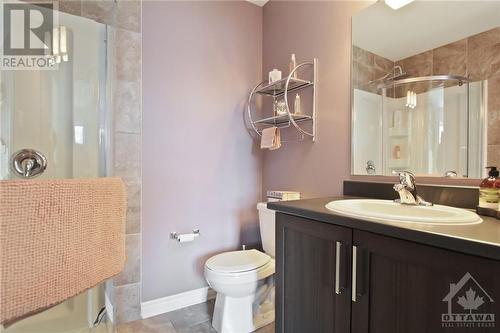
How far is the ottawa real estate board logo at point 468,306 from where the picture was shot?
1.95ft

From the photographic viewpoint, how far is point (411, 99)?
125cm

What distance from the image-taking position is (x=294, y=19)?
6.16 feet

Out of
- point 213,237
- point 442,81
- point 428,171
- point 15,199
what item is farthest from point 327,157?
point 15,199

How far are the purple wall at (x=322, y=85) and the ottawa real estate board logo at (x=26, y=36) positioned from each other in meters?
1.48

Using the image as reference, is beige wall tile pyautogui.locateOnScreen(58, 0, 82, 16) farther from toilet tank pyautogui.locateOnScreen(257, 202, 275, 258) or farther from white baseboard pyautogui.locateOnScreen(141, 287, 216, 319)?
white baseboard pyautogui.locateOnScreen(141, 287, 216, 319)

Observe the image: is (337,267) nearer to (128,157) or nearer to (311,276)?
(311,276)

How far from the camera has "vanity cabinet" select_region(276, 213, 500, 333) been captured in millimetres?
622

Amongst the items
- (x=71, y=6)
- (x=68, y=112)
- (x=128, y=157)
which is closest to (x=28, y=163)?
(x=68, y=112)

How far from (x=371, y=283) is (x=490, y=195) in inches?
21.4

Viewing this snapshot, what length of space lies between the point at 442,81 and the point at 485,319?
0.99 metres

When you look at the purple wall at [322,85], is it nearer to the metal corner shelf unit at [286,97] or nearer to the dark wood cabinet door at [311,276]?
the metal corner shelf unit at [286,97]

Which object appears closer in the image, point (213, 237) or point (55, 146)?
point (55, 146)

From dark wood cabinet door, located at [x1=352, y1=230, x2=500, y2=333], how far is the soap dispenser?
15.7 inches

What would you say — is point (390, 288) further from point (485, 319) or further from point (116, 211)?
point (116, 211)
